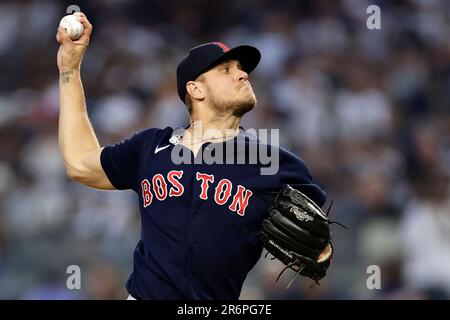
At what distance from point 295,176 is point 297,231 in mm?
218

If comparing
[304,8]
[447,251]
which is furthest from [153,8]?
[447,251]

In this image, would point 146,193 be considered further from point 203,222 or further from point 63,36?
point 63,36

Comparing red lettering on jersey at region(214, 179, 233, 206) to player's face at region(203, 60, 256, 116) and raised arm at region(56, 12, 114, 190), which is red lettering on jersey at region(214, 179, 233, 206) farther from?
raised arm at region(56, 12, 114, 190)

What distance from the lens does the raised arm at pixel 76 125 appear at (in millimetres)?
3555

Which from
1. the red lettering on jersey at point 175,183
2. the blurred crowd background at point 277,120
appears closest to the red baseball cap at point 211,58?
the red lettering on jersey at point 175,183

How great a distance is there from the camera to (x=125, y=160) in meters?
3.50

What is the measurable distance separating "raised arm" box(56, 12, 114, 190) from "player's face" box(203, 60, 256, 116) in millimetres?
539

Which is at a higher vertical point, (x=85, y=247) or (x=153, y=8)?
(x=153, y=8)

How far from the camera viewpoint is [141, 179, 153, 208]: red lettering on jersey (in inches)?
133

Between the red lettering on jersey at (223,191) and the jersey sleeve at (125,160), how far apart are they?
40 centimetres

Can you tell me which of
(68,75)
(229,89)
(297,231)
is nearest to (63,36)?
(68,75)

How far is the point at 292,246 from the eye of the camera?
3.29 metres
